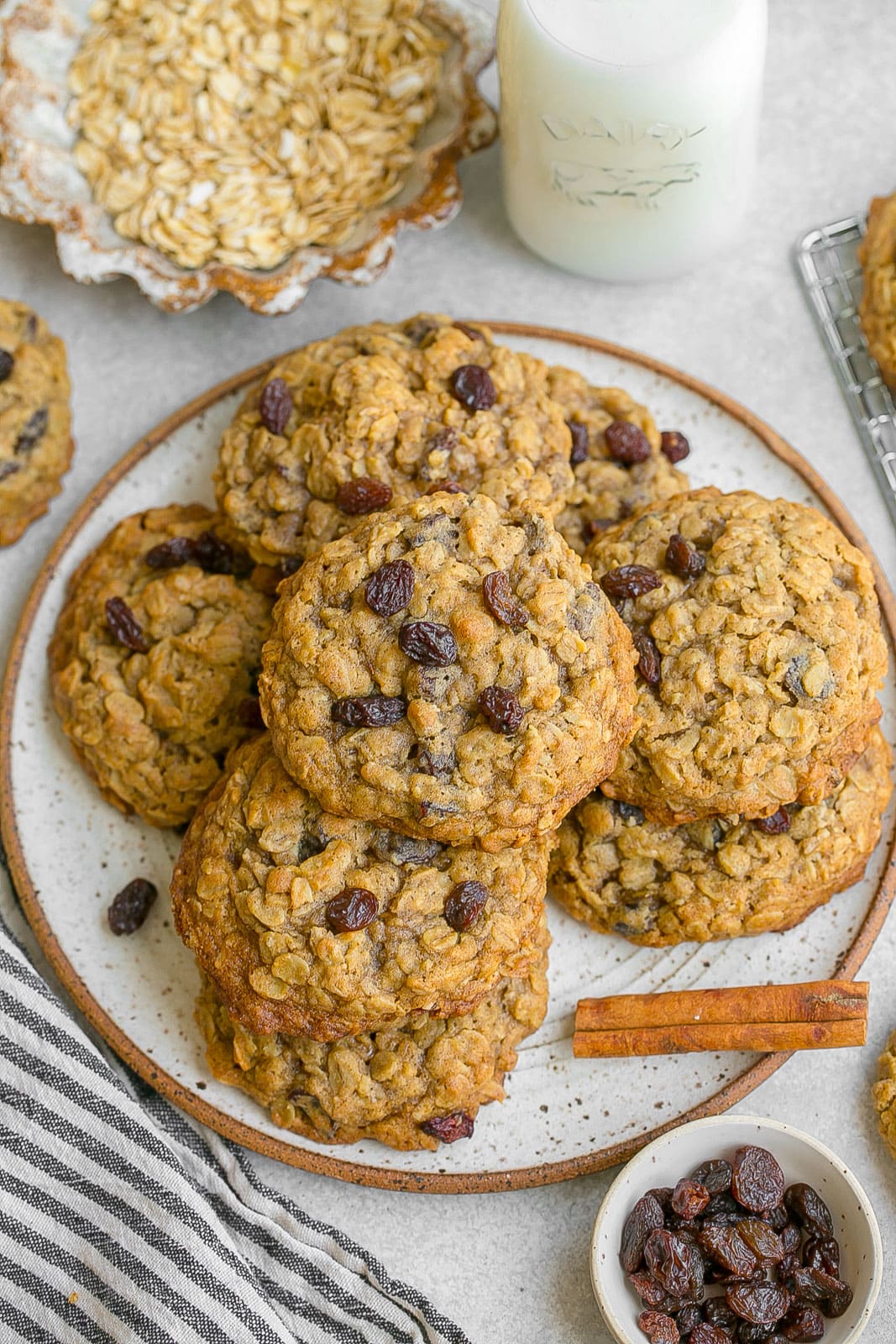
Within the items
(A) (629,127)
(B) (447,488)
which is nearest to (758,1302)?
(B) (447,488)

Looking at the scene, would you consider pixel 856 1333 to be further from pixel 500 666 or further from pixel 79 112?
pixel 79 112

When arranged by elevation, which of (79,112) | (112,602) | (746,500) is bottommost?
(112,602)

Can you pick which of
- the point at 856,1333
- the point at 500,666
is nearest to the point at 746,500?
the point at 500,666

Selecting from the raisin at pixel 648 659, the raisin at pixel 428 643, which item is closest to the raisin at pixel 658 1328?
the raisin at pixel 648 659

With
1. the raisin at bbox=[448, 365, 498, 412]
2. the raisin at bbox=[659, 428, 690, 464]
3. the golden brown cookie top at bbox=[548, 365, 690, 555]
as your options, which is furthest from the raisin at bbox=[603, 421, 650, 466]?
the raisin at bbox=[448, 365, 498, 412]

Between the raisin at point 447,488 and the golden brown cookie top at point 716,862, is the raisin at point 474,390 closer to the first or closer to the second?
the raisin at point 447,488

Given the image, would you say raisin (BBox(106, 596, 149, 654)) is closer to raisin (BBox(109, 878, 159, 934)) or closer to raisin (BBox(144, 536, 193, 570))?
raisin (BBox(144, 536, 193, 570))
